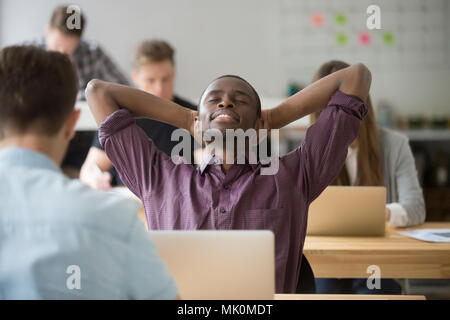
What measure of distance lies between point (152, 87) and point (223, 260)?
1.89 m

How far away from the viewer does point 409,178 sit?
2.18m

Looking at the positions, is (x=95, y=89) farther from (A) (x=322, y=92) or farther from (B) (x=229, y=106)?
(A) (x=322, y=92)

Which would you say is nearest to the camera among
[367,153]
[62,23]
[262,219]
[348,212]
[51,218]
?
[51,218]

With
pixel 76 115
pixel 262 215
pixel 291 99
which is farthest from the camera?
pixel 291 99

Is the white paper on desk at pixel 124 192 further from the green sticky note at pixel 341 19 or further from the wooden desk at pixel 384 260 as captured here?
the green sticky note at pixel 341 19

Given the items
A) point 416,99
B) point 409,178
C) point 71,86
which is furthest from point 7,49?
point 416,99

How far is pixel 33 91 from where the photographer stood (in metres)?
0.82

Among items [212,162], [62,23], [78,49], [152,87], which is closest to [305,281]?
[212,162]

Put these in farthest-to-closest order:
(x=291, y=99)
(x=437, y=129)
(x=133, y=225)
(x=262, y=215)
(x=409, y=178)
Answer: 1. (x=437, y=129)
2. (x=409, y=178)
3. (x=291, y=99)
4. (x=262, y=215)
5. (x=133, y=225)

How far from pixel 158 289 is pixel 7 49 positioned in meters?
0.44
